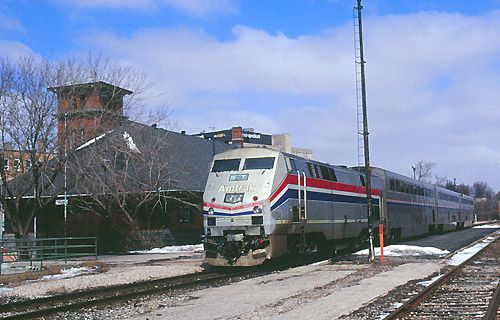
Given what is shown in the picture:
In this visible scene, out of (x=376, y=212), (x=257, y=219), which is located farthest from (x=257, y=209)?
(x=376, y=212)

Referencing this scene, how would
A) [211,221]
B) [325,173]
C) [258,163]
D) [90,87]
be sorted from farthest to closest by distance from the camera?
[90,87] → [325,173] → [258,163] → [211,221]

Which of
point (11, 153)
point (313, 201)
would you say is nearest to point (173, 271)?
point (313, 201)

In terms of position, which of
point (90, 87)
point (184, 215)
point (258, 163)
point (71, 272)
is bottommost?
point (71, 272)

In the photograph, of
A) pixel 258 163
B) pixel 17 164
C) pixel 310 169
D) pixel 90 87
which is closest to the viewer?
pixel 258 163

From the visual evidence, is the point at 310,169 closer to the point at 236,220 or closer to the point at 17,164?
the point at 236,220

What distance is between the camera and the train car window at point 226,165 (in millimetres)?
19234

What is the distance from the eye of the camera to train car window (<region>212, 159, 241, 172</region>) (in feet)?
63.1

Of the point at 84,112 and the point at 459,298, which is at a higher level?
the point at 84,112

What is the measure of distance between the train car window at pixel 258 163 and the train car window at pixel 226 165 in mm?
326

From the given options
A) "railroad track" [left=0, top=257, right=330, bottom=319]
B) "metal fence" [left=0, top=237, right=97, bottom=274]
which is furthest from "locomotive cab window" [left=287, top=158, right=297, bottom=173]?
"metal fence" [left=0, top=237, right=97, bottom=274]

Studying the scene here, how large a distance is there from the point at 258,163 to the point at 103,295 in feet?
22.1

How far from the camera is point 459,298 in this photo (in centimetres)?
1234

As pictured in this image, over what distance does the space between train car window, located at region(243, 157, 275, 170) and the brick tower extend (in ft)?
39.4

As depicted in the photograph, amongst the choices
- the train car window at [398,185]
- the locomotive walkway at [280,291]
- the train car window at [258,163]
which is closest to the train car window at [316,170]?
the train car window at [258,163]
